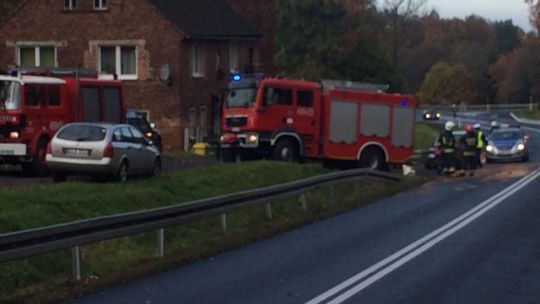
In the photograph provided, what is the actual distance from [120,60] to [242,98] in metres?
14.2

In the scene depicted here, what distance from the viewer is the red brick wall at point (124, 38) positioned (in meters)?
48.8

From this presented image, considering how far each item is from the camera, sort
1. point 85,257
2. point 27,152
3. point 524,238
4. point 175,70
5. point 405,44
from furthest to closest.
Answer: point 405,44 < point 175,70 < point 27,152 < point 524,238 < point 85,257

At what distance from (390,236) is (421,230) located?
1.20 meters

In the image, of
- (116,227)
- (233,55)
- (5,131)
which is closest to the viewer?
(116,227)

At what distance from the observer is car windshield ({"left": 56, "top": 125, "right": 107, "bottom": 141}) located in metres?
25.9

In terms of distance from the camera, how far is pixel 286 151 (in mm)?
36969

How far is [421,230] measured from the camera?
838 inches

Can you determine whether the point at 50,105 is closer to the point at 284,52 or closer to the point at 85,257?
the point at 85,257

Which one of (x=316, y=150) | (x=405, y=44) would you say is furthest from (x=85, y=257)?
(x=405, y=44)

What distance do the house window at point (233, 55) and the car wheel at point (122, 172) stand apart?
27457 millimetres

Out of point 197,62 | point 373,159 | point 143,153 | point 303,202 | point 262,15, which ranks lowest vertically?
point 373,159

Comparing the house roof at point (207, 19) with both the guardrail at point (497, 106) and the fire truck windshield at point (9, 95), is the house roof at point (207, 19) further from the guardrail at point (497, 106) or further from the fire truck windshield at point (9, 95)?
the guardrail at point (497, 106)

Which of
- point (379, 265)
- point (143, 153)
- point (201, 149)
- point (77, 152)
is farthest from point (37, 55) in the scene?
point (379, 265)

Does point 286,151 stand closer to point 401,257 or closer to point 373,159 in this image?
point 373,159
